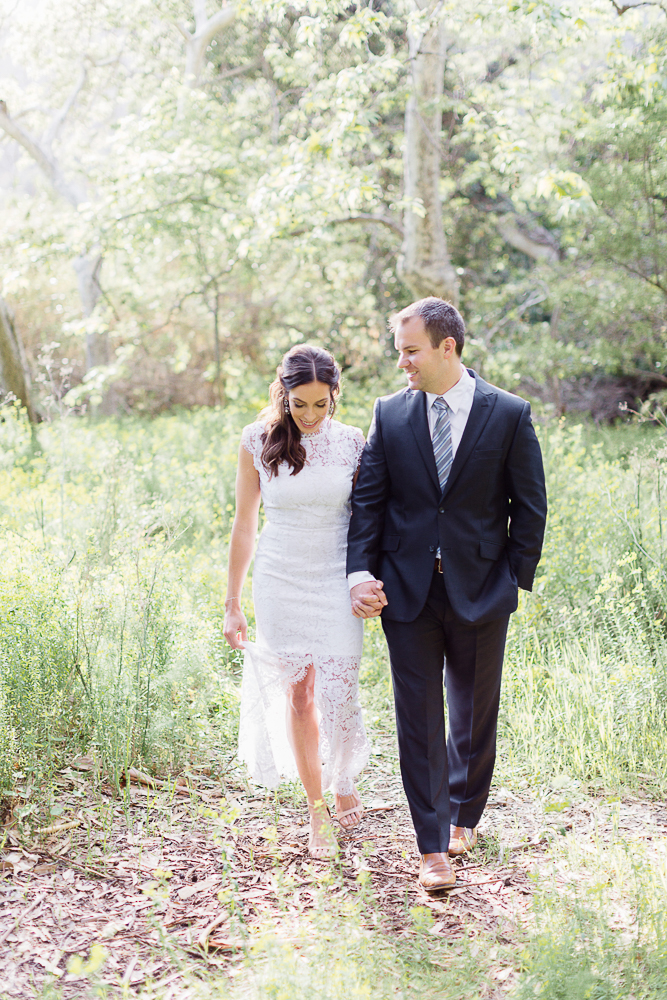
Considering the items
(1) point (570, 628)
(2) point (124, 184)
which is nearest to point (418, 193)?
(2) point (124, 184)

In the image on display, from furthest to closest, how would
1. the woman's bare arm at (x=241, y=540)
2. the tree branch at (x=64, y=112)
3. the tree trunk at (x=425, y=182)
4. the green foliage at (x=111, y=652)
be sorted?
the tree branch at (x=64, y=112) < the tree trunk at (x=425, y=182) < the green foliage at (x=111, y=652) < the woman's bare arm at (x=241, y=540)

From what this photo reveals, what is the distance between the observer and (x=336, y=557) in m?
3.27

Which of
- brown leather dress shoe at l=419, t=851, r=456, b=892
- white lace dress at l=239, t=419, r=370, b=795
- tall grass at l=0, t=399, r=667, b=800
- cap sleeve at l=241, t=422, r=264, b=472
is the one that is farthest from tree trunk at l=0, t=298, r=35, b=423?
brown leather dress shoe at l=419, t=851, r=456, b=892

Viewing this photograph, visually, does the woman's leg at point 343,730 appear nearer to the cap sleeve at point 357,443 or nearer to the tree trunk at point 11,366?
the cap sleeve at point 357,443

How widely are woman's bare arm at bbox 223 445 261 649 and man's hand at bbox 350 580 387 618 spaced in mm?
549

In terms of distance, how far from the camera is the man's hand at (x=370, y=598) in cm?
301

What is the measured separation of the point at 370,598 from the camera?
118 inches

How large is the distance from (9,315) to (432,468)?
11.4m

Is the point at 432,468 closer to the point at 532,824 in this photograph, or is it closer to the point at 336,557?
the point at 336,557

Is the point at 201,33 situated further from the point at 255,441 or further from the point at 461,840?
the point at 461,840

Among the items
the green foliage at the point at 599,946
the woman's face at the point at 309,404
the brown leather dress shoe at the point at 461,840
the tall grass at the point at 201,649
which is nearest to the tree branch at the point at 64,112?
the tall grass at the point at 201,649

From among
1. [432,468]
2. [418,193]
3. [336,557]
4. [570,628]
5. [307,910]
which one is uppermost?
[418,193]

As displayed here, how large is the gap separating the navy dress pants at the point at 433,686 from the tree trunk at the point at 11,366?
10.4 m

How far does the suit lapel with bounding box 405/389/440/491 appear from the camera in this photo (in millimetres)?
2973
